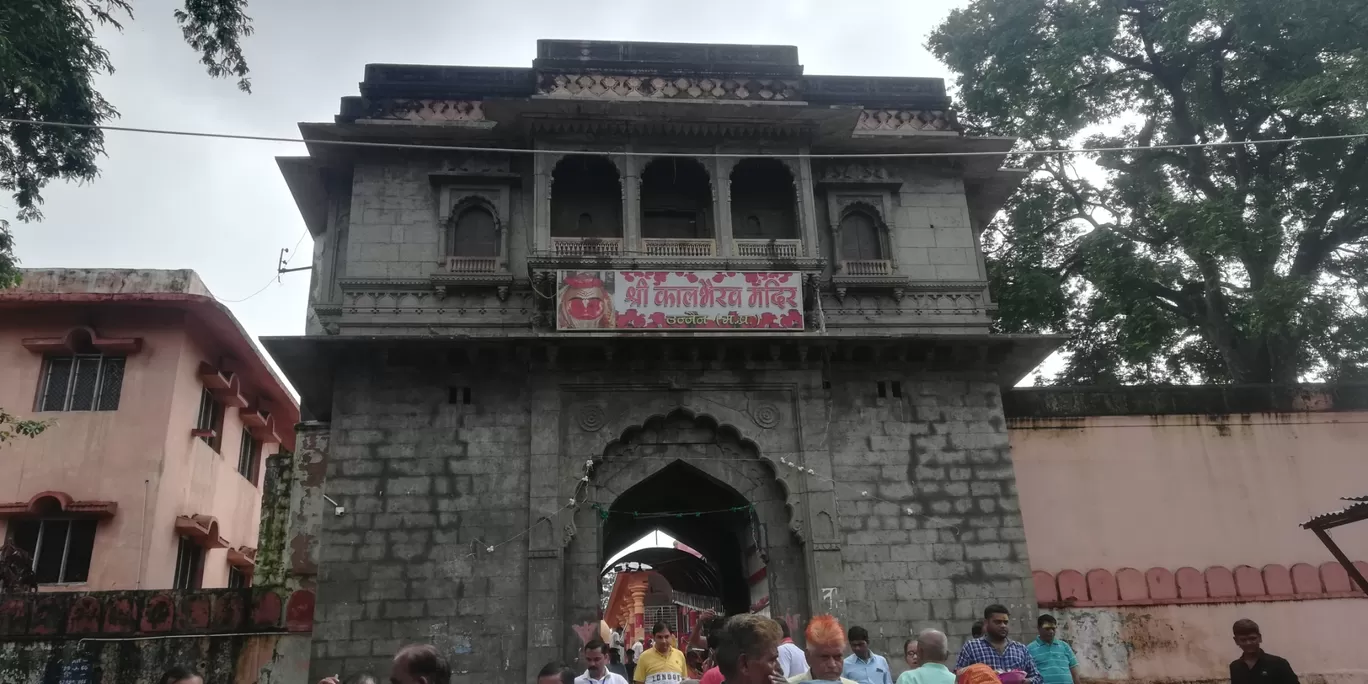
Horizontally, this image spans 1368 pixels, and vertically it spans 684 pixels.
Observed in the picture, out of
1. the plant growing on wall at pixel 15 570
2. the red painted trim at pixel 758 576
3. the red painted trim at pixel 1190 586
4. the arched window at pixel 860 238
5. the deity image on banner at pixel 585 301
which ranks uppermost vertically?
the arched window at pixel 860 238

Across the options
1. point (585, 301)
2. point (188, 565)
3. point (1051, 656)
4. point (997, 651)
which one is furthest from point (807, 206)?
point (188, 565)

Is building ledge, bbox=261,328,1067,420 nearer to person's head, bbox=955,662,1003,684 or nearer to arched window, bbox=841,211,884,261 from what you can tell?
arched window, bbox=841,211,884,261

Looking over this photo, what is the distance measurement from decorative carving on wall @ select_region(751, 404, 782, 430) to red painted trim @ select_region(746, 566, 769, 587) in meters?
1.94

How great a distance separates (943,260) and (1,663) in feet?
44.9

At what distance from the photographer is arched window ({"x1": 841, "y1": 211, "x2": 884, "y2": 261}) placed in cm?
1489

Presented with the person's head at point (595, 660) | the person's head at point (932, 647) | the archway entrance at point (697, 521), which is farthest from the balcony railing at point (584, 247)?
the person's head at point (932, 647)

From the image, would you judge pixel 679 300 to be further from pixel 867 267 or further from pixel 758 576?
pixel 758 576

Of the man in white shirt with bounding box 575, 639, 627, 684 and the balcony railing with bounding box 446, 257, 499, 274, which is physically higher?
the balcony railing with bounding box 446, 257, 499, 274

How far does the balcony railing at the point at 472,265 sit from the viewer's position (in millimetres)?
13852

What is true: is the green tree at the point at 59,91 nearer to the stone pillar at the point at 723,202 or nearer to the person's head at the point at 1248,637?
the stone pillar at the point at 723,202

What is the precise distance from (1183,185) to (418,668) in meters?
20.5

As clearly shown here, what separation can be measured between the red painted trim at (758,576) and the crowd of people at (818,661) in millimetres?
2471

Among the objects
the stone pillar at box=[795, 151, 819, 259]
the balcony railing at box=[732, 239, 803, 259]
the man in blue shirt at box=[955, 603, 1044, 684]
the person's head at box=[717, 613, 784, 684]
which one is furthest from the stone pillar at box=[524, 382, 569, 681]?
the person's head at box=[717, 613, 784, 684]

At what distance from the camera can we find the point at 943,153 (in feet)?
48.7
